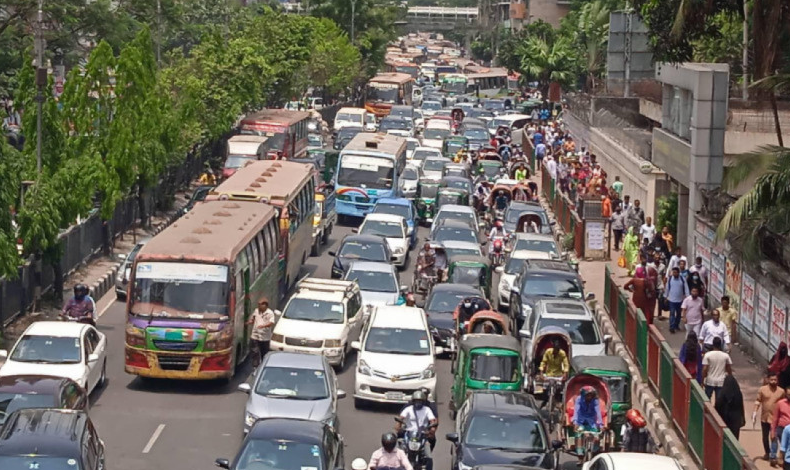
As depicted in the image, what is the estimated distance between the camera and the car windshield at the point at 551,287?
32.3 metres

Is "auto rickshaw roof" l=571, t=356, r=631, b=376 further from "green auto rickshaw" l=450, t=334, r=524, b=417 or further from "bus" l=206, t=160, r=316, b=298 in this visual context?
"bus" l=206, t=160, r=316, b=298

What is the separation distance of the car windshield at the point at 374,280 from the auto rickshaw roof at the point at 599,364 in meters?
9.07

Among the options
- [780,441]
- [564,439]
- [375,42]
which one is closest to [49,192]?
[564,439]

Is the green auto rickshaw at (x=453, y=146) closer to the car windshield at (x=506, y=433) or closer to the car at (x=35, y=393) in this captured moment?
the car at (x=35, y=393)

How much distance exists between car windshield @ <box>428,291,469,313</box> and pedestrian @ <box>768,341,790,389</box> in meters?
9.76

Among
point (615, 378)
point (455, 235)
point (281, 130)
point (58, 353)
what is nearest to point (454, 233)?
point (455, 235)

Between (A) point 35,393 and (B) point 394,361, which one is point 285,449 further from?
(B) point 394,361

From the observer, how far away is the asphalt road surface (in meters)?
22.6

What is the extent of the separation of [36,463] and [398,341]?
1010cm

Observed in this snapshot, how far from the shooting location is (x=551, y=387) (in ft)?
82.9

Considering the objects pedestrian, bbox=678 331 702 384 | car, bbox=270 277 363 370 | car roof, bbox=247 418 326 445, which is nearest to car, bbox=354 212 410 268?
car, bbox=270 277 363 370

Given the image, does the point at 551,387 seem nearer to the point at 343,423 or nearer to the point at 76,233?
the point at 343,423

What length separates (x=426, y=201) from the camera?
52469mm

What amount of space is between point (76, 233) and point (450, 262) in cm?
966
